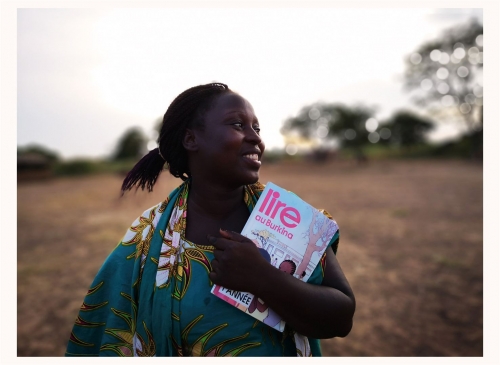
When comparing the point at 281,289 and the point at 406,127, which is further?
the point at 406,127

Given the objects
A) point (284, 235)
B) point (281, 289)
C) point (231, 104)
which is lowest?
point (281, 289)

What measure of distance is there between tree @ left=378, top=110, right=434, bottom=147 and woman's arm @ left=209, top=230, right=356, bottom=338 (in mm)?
40345

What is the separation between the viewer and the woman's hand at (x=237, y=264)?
1.38 meters

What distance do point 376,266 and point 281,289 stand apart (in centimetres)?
473

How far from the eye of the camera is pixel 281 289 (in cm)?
137

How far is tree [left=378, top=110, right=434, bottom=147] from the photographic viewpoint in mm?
39031

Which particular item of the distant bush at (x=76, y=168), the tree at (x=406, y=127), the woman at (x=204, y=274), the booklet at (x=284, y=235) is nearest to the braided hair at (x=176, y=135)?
the woman at (x=204, y=274)

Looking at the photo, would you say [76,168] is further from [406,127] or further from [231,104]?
[406,127]

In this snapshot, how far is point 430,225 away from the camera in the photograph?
7906 mm

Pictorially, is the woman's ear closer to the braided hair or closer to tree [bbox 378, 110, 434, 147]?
the braided hair

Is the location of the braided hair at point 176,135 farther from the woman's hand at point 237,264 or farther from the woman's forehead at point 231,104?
the woman's hand at point 237,264

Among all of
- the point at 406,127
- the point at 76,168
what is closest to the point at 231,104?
the point at 76,168

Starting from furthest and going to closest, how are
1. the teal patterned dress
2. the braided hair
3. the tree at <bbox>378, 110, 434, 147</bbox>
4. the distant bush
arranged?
1. the tree at <bbox>378, 110, 434, 147</bbox>
2. the distant bush
3. the braided hair
4. the teal patterned dress

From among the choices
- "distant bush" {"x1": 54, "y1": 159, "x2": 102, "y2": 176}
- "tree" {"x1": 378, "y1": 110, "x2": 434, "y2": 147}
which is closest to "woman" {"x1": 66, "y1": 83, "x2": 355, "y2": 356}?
"distant bush" {"x1": 54, "y1": 159, "x2": 102, "y2": 176}
